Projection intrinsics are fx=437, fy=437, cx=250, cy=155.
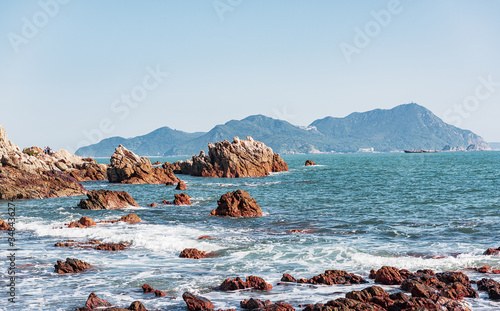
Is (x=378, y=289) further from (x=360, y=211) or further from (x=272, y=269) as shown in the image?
(x=360, y=211)

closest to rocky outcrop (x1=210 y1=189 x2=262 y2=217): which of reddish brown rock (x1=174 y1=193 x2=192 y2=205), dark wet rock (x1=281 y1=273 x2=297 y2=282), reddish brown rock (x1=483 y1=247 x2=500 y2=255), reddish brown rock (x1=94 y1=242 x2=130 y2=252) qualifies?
reddish brown rock (x1=174 y1=193 x2=192 y2=205)

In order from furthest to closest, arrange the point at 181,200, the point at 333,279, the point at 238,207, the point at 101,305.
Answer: the point at 181,200
the point at 238,207
the point at 333,279
the point at 101,305

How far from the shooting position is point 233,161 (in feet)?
283

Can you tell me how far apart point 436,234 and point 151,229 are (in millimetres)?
17081

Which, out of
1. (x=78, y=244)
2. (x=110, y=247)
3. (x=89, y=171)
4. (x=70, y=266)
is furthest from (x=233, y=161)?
(x=70, y=266)

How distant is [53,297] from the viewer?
46.7ft

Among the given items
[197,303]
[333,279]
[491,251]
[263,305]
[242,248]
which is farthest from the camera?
[242,248]

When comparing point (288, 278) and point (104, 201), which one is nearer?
point (288, 278)

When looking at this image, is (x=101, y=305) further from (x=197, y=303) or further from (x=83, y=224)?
(x=83, y=224)

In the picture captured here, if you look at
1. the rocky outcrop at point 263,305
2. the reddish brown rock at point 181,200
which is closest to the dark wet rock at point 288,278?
the rocky outcrop at point 263,305

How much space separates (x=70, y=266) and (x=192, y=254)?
536 centimetres

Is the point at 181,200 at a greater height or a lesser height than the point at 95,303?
greater

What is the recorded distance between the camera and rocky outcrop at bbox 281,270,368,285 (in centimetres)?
1562

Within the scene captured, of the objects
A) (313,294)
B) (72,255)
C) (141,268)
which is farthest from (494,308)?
(72,255)
